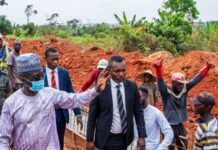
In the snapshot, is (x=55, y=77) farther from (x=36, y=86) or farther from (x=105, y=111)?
(x=36, y=86)

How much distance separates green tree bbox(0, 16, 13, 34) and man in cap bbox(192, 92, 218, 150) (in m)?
32.7

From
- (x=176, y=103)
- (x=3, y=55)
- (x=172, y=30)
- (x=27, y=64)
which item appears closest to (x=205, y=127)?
(x=27, y=64)

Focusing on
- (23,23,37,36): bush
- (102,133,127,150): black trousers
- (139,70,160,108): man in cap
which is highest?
(139,70,160,108): man in cap

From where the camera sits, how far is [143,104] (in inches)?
218

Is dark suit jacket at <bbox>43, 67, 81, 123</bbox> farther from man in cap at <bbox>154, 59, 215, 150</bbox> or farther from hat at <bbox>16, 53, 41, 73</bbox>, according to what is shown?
hat at <bbox>16, 53, 41, 73</bbox>

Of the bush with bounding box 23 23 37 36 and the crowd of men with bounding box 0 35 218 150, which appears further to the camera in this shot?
the bush with bounding box 23 23 37 36

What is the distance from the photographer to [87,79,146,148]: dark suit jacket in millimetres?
A: 5133

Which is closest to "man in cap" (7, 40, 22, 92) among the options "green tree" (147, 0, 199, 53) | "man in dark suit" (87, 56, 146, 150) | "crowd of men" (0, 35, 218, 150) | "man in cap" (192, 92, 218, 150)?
"crowd of men" (0, 35, 218, 150)

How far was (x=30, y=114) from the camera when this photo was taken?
12.9 feet

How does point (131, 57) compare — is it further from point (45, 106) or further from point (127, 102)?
point (45, 106)

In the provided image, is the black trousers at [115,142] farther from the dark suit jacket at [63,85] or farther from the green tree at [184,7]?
the green tree at [184,7]

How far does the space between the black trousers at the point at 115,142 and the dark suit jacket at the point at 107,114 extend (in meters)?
0.04

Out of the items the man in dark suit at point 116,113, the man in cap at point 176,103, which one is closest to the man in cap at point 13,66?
the man in cap at point 176,103

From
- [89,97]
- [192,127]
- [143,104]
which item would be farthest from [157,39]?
[89,97]
